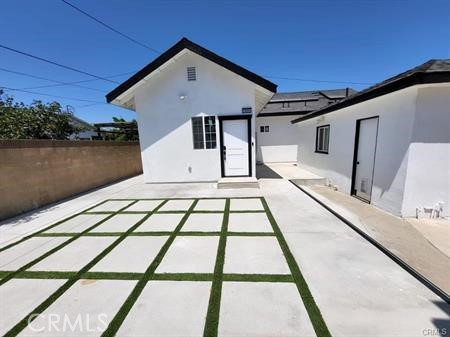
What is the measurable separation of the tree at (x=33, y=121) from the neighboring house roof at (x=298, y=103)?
33.5 feet

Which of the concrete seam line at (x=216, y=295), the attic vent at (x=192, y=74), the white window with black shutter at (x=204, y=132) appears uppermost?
the attic vent at (x=192, y=74)

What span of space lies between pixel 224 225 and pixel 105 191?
527cm

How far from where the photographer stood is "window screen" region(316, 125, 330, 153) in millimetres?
7635

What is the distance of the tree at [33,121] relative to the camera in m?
6.63

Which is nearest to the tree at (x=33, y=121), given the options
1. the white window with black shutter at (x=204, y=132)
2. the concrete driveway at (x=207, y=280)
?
the concrete driveway at (x=207, y=280)

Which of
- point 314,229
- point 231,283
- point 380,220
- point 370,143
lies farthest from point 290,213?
point 370,143

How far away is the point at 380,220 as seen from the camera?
13.4ft

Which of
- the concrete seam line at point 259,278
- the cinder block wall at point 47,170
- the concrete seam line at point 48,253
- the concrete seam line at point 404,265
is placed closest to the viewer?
the concrete seam line at point 404,265

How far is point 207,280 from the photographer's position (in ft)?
7.63

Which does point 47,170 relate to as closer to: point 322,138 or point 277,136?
point 322,138

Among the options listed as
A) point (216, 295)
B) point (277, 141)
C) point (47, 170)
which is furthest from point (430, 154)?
point (47, 170)

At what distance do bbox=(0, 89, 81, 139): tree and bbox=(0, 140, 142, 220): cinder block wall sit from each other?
222cm

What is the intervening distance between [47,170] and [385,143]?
887 centimetres

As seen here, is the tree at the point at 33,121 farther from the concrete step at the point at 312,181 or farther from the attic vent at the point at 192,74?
the concrete step at the point at 312,181
